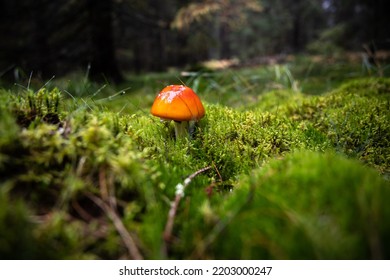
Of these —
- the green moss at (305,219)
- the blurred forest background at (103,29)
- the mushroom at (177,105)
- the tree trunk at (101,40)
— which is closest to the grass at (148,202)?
the green moss at (305,219)

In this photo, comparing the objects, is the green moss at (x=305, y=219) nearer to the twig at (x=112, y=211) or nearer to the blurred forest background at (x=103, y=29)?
the twig at (x=112, y=211)

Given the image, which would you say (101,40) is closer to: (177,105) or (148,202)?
(177,105)

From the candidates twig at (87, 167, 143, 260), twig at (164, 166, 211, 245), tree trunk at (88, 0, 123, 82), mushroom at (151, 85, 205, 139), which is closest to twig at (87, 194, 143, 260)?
twig at (87, 167, 143, 260)

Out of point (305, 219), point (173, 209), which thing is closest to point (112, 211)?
point (173, 209)

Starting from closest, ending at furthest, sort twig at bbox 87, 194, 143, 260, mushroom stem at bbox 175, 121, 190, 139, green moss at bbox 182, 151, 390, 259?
green moss at bbox 182, 151, 390, 259 < twig at bbox 87, 194, 143, 260 < mushroom stem at bbox 175, 121, 190, 139

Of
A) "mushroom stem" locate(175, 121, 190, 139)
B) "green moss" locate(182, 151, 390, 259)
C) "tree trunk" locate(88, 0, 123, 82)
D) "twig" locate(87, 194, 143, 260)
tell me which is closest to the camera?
"green moss" locate(182, 151, 390, 259)

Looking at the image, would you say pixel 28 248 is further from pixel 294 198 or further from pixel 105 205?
pixel 294 198

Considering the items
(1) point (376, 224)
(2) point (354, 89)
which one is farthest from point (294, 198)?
(2) point (354, 89)

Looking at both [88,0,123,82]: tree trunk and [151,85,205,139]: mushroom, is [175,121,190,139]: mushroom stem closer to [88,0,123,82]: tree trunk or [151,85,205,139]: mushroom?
[151,85,205,139]: mushroom
